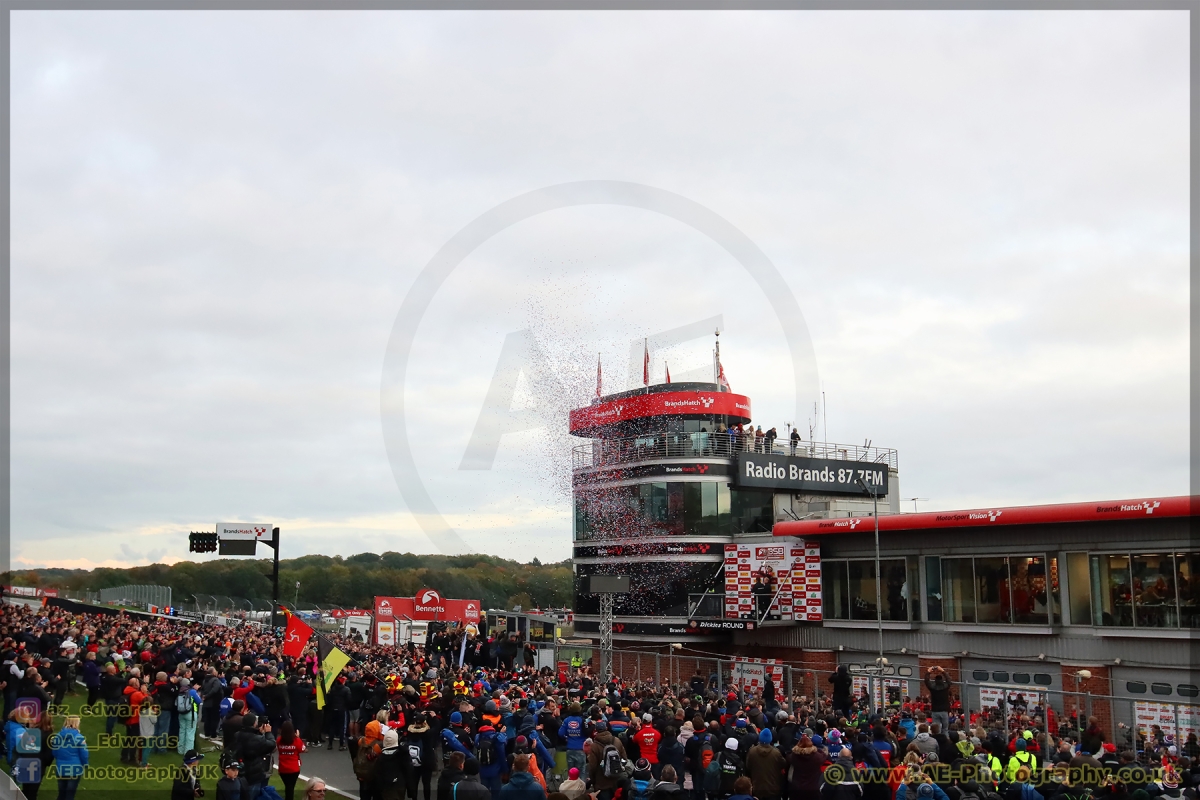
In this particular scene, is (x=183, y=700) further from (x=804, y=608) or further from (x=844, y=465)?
(x=844, y=465)

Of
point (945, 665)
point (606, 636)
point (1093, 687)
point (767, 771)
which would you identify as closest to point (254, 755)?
point (767, 771)

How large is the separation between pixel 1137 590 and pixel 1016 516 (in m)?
4.31

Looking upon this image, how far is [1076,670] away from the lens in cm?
3253

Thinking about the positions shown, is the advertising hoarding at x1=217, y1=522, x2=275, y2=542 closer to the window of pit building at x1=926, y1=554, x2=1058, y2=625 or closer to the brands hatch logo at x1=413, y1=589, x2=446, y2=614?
the brands hatch logo at x1=413, y1=589, x2=446, y2=614

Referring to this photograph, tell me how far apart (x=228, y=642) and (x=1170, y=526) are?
29.8m

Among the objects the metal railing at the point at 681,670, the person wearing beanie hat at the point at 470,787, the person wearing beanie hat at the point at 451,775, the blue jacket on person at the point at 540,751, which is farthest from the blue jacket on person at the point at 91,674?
the metal railing at the point at 681,670

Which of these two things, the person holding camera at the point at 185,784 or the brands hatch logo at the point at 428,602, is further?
the brands hatch logo at the point at 428,602

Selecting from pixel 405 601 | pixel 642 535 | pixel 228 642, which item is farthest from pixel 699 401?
pixel 228 642

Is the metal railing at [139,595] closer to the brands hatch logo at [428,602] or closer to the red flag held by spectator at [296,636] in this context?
the brands hatch logo at [428,602]

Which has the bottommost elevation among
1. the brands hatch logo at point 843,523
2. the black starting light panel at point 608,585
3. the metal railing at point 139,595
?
the metal railing at point 139,595

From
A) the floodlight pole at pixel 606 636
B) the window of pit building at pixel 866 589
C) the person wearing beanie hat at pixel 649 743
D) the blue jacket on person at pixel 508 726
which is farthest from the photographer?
the window of pit building at pixel 866 589

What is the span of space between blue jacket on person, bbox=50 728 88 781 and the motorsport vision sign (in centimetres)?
3502

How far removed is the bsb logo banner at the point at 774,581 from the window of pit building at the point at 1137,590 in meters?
11.1

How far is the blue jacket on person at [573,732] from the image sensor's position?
18.2 meters
